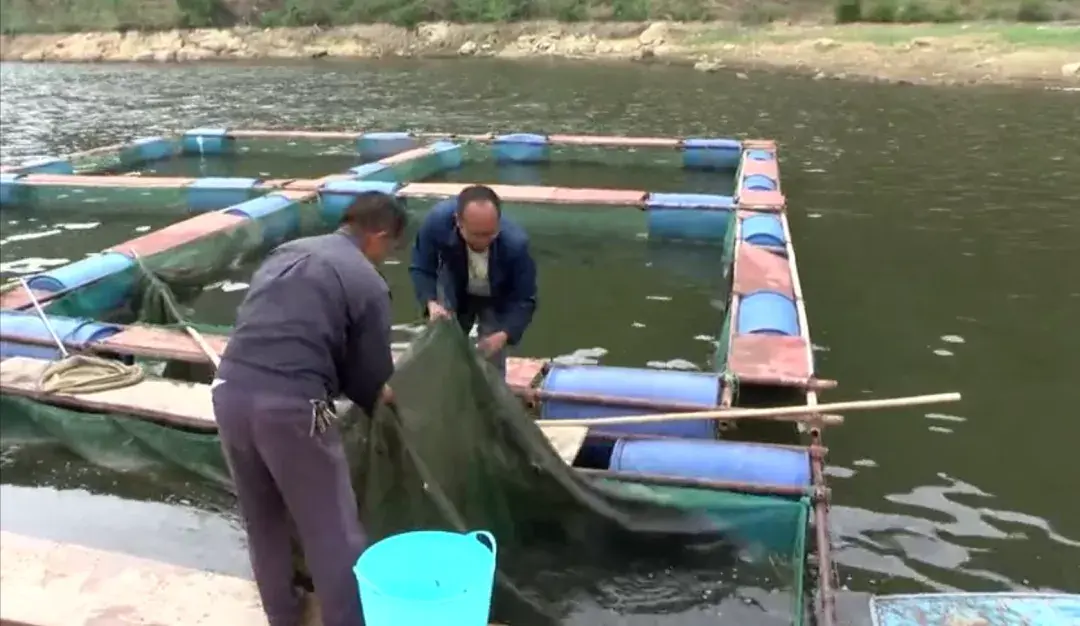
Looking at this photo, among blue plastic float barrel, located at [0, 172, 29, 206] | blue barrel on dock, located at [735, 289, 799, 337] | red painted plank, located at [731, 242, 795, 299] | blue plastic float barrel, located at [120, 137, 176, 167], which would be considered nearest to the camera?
blue barrel on dock, located at [735, 289, 799, 337]

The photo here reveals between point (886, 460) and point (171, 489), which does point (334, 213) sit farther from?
point (886, 460)

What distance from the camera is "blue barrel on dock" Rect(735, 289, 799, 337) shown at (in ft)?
22.4

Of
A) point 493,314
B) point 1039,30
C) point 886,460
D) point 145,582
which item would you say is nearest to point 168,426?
point 145,582

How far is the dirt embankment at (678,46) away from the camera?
29.5m

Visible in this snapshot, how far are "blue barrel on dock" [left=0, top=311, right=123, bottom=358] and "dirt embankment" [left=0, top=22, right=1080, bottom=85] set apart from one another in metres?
26.5

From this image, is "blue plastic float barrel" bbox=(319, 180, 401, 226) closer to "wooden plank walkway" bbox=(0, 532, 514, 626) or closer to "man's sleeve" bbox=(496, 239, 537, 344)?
"man's sleeve" bbox=(496, 239, 537, 344)

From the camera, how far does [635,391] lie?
230 inches

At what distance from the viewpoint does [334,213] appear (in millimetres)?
12070

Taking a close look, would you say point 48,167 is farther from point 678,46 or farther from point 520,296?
point 678,46

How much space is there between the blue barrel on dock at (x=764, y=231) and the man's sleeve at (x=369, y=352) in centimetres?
642

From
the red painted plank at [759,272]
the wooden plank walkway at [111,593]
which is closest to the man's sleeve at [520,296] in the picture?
the wooden plank walkway at [111,593]

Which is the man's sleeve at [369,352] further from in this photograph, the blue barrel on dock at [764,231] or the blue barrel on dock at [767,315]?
the blue barrel on dock at [764,231]

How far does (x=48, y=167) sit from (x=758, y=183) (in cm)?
1070

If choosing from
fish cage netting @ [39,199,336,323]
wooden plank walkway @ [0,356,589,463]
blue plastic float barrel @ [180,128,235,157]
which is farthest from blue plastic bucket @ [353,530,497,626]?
blue plastic float barrel @ [180,128,235,157]
